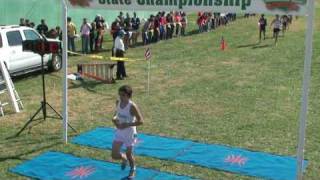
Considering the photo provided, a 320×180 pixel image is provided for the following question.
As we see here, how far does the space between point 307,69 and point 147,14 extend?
34.5 m

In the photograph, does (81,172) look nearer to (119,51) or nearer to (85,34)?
(119,51)

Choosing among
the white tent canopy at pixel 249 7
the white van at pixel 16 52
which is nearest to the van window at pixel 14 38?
the white van at pixel 16 52

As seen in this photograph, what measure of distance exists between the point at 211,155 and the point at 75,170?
2.87 m

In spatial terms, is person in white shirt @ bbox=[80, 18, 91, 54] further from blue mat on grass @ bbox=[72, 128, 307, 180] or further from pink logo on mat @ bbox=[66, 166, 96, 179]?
pink logo on mat @ bbox=[66, 166, 96, 179]

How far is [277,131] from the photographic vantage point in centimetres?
→ 1233

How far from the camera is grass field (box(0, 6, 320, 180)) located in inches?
432

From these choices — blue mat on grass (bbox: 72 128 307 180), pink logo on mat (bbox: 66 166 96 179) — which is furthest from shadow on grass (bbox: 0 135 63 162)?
pink logo on mat (bbox: 66 166 96 179)

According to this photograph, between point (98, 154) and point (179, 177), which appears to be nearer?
point (179, 177)

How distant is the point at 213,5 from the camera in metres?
9.27

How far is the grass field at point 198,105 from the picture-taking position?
10984mm

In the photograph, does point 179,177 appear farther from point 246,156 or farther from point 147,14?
point 147,14

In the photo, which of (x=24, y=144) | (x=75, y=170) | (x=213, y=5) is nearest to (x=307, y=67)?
(x=213, y=5)

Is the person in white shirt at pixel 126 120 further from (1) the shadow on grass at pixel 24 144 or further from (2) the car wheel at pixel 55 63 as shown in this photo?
(2) the car wheel at pixel 55 63

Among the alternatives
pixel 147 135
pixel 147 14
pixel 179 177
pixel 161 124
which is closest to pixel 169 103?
pixel 161 124
